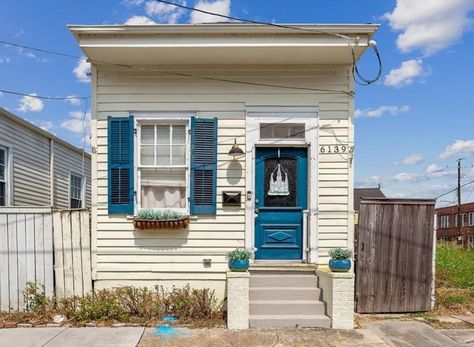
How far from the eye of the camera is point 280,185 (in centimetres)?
570

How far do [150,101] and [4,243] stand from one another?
3024 mm

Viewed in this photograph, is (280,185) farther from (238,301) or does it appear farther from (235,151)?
(238,301)

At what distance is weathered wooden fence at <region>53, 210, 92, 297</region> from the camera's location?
535cm

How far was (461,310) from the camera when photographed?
18.1ft

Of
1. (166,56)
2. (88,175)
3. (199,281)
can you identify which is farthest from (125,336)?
(88,175)

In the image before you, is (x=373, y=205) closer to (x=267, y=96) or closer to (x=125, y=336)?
(x=267, y=96)

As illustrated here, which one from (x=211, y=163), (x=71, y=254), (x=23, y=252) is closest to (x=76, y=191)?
(x=23, y=252)

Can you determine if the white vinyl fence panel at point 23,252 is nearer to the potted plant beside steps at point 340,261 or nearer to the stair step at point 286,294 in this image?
the stair step at point 286,294

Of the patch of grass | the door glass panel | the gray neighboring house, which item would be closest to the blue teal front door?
the door glass panel

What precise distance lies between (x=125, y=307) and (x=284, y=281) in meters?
2.31

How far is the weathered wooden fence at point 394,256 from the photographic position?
5383 millimetres

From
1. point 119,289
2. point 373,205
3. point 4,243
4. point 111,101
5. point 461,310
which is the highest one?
point 111,101

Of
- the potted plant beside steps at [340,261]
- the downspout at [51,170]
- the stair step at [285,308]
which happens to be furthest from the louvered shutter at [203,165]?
the downspout at [51,170]

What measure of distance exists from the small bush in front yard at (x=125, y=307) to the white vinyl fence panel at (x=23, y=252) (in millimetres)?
147
